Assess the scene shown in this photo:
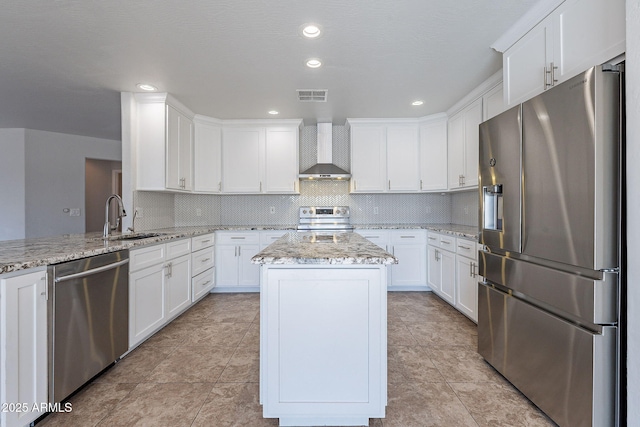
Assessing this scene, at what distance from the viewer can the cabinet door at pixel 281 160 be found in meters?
4.36

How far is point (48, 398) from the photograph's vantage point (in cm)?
163

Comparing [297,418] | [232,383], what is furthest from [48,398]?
[297,418]

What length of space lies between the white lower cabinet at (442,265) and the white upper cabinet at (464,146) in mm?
697

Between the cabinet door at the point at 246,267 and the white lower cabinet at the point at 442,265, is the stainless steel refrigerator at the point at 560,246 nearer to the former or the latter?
the white lower cabinet at the point at 442,265

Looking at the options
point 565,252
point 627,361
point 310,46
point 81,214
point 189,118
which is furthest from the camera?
point 81,214

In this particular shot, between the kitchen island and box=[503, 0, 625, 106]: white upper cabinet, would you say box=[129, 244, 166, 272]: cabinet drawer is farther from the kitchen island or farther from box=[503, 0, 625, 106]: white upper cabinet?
box=[503, 0, 625, 106]: white upper cabinet

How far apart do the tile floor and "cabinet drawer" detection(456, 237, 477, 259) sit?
70cm

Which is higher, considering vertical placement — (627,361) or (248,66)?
(248,66)

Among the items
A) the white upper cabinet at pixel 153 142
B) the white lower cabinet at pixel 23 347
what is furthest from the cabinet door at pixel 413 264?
the white lower cabinet at pixel 23 347

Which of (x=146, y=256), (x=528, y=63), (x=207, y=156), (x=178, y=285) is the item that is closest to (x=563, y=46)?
(x=528, y=63)

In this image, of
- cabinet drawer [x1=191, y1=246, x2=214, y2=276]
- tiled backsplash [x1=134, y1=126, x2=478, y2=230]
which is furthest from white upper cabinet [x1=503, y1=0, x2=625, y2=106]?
cabinet drawer [x1=191, y1=246, x2=214, y2=276]

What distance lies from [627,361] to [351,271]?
3.92 feet

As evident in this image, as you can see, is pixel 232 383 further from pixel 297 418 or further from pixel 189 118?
pixel 189 118

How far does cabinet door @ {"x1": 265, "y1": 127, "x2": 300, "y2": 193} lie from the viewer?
4.36 metres
